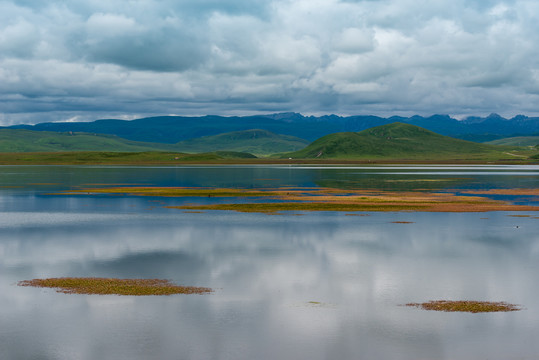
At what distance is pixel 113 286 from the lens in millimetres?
29125

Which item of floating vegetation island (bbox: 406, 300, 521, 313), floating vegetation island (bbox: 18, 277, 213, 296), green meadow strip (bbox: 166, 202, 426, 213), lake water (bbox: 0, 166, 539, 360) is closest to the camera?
lake water (bbox: 0, 166, 539, 360)

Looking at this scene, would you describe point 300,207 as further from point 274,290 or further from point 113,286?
point 113,286

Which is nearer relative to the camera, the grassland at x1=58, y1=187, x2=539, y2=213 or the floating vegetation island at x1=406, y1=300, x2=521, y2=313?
the floating vegetation island at x1=406, y1=300, x2=521, y2=313

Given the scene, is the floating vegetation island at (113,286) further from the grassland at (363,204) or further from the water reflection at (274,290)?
the grassland at (363,204)

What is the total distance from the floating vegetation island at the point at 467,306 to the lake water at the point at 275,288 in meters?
0.72

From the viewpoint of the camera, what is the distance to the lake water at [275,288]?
20672mm

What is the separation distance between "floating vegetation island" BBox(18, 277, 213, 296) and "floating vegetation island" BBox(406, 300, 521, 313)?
10.6 m

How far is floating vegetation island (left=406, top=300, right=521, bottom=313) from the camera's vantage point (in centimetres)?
2531

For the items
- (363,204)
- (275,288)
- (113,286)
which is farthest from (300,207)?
(113,286)

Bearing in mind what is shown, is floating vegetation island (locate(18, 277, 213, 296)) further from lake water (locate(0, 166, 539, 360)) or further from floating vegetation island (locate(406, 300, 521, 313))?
floating vegetation island (locate(406, 300, 521, 313))

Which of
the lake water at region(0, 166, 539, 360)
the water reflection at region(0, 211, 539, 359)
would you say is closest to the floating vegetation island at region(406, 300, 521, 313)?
the lake water at region(0, 166, 539, 360)

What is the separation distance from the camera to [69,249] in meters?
40.8

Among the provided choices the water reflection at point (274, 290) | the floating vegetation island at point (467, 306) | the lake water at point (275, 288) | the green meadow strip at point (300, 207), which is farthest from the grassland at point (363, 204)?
the floating vegetation island at point (467, 306)

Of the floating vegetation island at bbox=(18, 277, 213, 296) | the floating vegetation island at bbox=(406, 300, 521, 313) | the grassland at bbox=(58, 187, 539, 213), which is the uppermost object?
the floating vegetation island at bbox=(406, 300, 521, 313)
